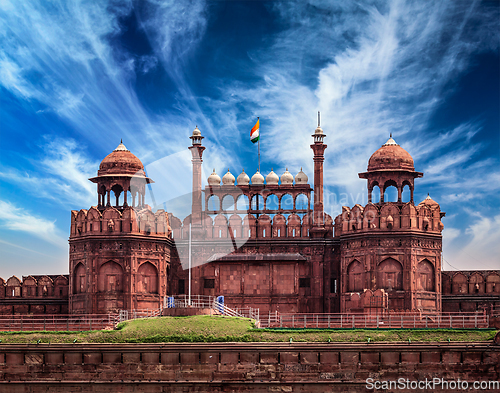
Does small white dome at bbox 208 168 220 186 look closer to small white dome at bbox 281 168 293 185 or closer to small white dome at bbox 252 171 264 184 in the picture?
small white dome at bbox 252 171 264 184

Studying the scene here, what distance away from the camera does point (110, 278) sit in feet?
187

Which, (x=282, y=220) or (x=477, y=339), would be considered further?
(x=282, y=220)

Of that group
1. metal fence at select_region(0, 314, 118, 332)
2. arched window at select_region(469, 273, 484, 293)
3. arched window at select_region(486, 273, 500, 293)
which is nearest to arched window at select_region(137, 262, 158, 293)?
metal fence at select_region(0, 314, 118, 332)

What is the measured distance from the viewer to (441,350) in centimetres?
4294

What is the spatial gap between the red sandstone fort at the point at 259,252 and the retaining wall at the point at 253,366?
11908mm

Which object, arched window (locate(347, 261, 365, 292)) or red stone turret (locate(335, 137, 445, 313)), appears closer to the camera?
red stone turret (locate(335, 137, 445, 313))

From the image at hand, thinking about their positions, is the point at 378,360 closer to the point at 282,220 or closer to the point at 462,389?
the point at 462,389

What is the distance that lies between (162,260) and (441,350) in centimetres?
2383

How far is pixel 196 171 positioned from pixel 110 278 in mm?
11219

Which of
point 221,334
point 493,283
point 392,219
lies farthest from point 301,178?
point 221,334

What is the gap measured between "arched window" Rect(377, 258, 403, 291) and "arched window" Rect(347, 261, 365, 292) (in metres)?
1.29

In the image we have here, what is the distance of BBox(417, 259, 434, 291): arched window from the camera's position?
55906mm

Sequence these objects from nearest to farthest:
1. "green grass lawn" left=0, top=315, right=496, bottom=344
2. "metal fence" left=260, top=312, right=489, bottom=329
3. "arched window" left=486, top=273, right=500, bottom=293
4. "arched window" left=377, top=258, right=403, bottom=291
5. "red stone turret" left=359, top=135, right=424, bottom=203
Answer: "green grass lawn" left=0, top=315, right=496, bottom=344, "metal fence" left=260, top=312, right=489, bottom=329, "arched window" left=377, top=258, right=403, bottom=291, "arched window" left=486, top=273, right=500, bottom=293, "red stone turret" left=359, top=135, right=424, bottom=203

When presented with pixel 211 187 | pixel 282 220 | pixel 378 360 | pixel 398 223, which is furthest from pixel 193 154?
pixel 378 360
